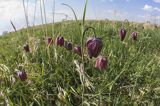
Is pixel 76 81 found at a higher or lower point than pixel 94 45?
lower

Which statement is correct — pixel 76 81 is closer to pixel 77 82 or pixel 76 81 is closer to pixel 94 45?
pixel 77 82

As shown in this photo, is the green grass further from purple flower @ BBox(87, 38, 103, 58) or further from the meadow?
purple flower @ BBox(87, 38, 103, 58)

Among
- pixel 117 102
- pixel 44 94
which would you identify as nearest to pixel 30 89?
pixel 44 94

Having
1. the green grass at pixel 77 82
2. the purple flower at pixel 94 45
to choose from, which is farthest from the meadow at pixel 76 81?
the purple flower at pixel 94 45

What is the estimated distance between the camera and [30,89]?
390 cm

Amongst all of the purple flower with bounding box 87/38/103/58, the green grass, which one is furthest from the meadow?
the purple flower with bounding box 87/38/103/58

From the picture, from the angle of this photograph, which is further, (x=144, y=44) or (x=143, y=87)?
(x=144, y=44)

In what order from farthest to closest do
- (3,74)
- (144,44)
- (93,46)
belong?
(144,44) → (3,74) → (93,46)

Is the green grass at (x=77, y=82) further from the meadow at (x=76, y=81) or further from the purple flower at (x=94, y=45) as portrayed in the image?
the purple flower at (x=94, y=45)

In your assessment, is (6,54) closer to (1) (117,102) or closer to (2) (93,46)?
(1) (117,102)

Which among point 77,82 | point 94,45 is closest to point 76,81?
point 77,82

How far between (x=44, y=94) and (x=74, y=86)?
0.34 m

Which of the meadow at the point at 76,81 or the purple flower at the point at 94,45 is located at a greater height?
the purple flower at the point at 94,45

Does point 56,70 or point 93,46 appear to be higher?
point 93,46
